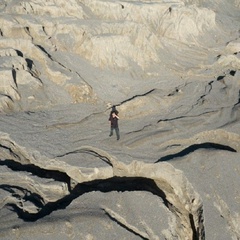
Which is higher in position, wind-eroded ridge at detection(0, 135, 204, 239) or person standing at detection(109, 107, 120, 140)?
person standing at detection(109, 107, 120, 140)

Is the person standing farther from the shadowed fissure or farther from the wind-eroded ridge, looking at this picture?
the shadowed fissure

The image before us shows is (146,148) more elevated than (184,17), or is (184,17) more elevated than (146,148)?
(184,17)

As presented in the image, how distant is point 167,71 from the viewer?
2164 centimetres

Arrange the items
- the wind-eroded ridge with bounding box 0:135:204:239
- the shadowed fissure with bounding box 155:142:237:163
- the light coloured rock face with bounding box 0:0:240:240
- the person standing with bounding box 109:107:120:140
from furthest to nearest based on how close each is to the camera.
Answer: the person standing with bounding box 109:107:120:140
the shadowed fissure with bounding box 155:142:237:163
the wind-eroded ridge with bounding box 0:135:204:239
the light coloured rock face with bounding box 0:0:240:240

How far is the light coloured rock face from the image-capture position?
9.06 metres

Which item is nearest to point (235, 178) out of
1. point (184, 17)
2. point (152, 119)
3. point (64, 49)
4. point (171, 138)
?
point (171, 138)

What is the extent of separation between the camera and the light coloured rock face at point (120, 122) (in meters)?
9.06

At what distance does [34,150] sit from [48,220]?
493 centimetres

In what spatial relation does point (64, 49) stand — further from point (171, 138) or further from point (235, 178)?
point (235, 178)

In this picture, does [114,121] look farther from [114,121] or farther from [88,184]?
[88,184]

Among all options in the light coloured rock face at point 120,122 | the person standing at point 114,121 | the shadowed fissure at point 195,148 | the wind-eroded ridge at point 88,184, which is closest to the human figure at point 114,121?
the person standing at point 114,121

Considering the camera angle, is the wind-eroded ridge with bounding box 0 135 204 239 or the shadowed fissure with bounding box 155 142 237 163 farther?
the shadowed fissure with bounding box 155 142 237 163

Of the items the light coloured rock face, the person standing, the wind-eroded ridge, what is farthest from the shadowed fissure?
the person standing

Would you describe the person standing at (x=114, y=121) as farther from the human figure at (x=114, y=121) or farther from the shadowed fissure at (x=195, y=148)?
the shadowed fissure at (x=195, y=148)
